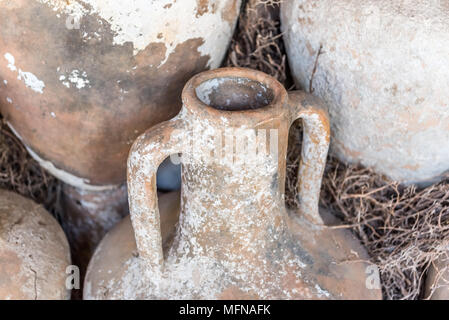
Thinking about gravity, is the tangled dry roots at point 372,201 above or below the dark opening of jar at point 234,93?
below

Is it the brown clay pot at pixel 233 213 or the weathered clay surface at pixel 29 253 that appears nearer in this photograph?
the brown clay pot at pixel 233 213

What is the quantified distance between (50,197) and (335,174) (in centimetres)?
75

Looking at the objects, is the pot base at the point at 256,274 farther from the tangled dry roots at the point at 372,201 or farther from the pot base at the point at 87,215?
the pot base at the point at 87,215

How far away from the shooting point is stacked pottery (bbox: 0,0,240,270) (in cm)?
87

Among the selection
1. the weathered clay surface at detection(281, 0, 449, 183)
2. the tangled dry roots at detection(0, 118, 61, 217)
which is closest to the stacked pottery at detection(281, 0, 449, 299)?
the weathered clay surface at detection(281, 0, 449, 183)

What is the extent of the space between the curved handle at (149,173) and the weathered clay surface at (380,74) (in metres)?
0.35

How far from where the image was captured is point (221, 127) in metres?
0.79

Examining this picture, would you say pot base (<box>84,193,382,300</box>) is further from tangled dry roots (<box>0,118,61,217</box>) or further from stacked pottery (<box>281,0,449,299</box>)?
tangled dry roots (<box>0,118,61,217</box>)

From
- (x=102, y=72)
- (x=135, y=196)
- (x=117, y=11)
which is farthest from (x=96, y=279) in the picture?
(x=117, y=11)

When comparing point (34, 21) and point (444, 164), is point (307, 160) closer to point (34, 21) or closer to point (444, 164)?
point (444, 164)

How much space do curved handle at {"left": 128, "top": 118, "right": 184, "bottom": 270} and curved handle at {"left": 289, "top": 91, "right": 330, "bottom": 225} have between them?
220 mm

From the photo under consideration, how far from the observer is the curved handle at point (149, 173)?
2.71ft

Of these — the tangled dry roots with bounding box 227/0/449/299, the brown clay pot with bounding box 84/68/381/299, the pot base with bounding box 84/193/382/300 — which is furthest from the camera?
the tangled dry roots with bounding box 227/0/449/299

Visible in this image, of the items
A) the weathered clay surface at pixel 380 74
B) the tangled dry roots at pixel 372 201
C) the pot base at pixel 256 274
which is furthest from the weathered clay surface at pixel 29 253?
the weathered clay surface at pixel 380 74
